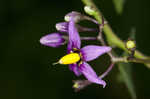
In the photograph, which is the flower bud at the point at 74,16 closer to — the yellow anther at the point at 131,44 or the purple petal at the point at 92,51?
the purple petal at the point at 92,51

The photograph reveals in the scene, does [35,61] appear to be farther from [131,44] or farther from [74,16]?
[131,44]

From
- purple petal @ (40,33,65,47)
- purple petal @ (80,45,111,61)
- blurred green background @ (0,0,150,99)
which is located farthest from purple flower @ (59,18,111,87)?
blurred green background @ (0,0,150,99)

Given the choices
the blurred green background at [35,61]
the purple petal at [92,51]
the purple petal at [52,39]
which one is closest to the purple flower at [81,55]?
the purple petal at [92,51]

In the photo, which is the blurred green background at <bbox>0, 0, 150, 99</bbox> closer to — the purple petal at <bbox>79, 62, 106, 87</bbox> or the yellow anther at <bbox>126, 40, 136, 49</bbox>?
the purple petal at <bbox>79, 62, 106, 87</bbox>

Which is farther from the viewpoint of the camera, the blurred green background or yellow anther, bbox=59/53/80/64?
the blurred green background

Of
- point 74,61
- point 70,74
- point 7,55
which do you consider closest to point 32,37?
point 7,55

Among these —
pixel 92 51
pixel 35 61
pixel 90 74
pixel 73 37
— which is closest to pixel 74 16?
pixel 73 37
